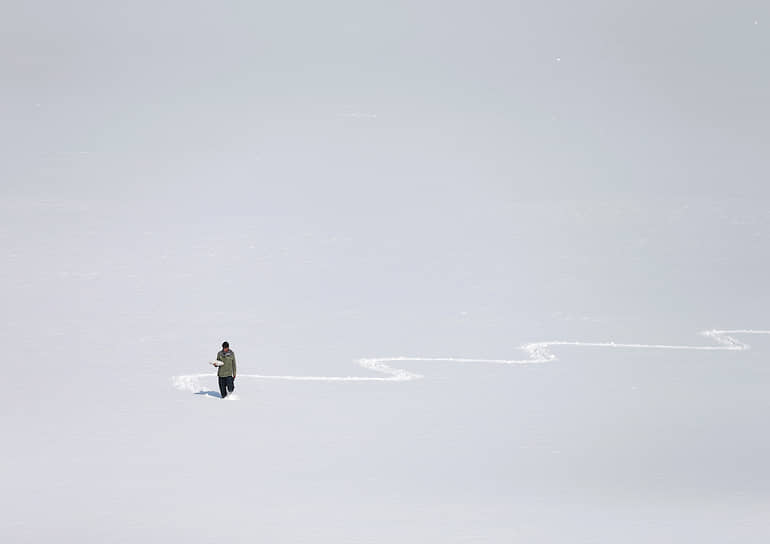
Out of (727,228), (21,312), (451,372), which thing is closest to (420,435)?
(451,372)

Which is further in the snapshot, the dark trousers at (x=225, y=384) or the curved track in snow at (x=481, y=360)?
the curved track in snow at (x=481, y=360)

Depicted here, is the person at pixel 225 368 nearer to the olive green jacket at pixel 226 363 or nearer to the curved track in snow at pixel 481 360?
the olive green jacket at pixel 226 363

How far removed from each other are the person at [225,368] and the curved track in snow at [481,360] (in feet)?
2.54

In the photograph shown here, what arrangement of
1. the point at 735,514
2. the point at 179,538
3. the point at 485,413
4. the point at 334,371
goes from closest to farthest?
the point at 179,538
the point at 735,514
the point at 485,413
the point at 334,371

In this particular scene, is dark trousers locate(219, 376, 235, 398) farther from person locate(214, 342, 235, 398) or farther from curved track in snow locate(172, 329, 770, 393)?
curved track in snow locate(172, 329, 770, 393)

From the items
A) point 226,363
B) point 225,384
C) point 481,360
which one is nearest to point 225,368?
point 226,363

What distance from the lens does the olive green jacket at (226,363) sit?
24609 millimetres

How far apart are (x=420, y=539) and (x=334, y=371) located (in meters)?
9.64

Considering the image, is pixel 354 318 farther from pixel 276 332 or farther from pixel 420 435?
pixel 420 435

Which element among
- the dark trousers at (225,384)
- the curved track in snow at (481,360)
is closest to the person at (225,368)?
the dark trousers at (225,384)

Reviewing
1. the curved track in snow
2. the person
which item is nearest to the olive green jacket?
the person

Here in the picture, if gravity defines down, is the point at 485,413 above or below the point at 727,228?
below

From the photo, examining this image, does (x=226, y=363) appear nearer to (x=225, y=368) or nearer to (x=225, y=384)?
(x=225, y=368)

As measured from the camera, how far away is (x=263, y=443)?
2225cm
